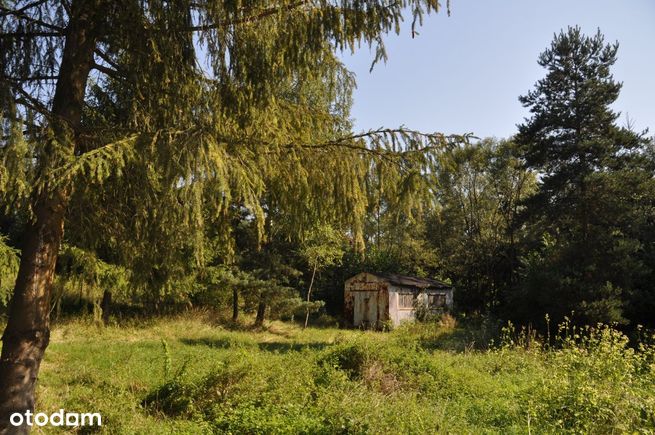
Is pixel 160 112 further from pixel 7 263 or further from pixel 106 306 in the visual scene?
pixel 106 306

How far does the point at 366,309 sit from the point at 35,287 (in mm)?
22180

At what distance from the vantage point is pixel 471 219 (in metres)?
35.8

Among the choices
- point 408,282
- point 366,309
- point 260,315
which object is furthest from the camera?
point 408,282

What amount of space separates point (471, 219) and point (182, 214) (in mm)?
33772

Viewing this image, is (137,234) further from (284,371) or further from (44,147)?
(284,371)

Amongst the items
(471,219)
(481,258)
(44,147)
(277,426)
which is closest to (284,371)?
(277,426)

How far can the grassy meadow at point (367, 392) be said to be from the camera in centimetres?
548

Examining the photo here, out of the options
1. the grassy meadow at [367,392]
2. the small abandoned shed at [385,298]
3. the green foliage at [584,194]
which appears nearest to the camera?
the grassy meadow at [367,392]

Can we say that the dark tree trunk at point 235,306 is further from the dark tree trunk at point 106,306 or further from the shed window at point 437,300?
the shed window at point 437,300

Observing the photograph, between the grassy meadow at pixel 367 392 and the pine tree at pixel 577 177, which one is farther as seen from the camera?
the pine tree at pixel 577 177

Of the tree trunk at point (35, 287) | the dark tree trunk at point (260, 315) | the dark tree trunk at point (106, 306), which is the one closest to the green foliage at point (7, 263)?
the dark tree trunk at point (106, 306)

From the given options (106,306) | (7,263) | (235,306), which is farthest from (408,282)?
(7,263)

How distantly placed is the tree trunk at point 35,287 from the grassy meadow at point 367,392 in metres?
1.76

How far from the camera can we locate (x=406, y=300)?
85.9ft
